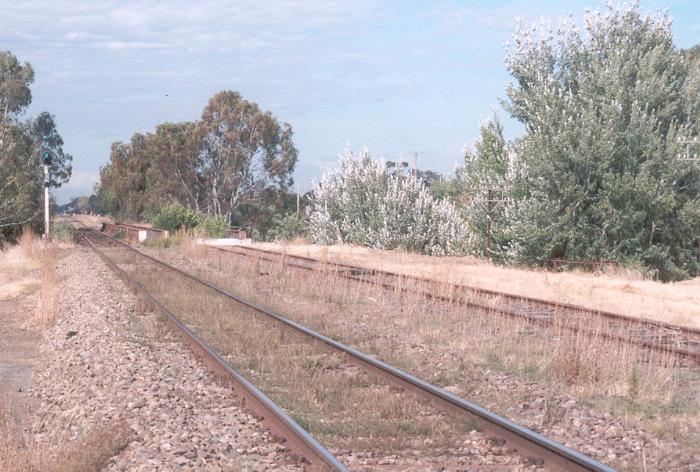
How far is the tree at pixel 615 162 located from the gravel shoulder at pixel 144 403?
1803 centimetres

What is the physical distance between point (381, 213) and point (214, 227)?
1460cm

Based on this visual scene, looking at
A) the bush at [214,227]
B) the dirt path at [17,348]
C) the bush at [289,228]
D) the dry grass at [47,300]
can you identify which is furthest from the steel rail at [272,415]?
the bush at [289,228]

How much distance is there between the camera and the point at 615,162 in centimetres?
2880

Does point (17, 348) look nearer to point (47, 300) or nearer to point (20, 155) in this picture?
point (47, 300)

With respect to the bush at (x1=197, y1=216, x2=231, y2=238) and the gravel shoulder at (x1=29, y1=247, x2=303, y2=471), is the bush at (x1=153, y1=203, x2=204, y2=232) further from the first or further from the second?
the gravel shoulder at (x1=29, y1=247, x2=303, y2=471)

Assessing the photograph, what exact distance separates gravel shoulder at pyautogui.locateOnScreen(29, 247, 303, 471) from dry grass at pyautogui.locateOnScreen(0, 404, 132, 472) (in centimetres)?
9

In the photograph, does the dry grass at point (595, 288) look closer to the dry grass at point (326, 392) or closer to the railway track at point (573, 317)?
the railway track at point (573, 317)

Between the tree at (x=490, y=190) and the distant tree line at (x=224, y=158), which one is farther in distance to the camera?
the distant tree line at (x=224, y=158)

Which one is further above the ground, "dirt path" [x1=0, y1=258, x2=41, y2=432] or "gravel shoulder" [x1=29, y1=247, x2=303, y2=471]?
"gravel shoulder" [x1=29, y1=247, x2=303, y2=471]

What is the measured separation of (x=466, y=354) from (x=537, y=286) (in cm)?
1110

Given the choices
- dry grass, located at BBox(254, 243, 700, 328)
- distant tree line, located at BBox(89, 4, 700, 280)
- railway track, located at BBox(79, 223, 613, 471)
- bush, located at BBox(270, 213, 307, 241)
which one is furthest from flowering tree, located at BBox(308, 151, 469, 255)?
railway track, located at BBox(79, 223, 613, 471)

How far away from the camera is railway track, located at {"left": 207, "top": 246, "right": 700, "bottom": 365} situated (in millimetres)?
11406

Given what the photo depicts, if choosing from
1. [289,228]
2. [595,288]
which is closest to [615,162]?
[595,288]

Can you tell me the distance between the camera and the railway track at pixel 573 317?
37.4 feet
